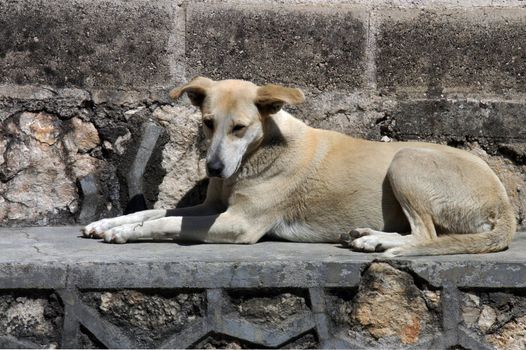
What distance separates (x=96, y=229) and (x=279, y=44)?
1580 mm

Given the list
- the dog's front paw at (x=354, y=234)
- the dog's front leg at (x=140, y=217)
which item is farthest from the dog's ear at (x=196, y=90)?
the dog's front paw at (x=354, y=234)

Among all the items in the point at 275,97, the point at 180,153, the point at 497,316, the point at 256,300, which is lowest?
the point at 497,316

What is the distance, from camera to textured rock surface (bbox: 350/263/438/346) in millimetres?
4301

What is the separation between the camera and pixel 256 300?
4.30 m

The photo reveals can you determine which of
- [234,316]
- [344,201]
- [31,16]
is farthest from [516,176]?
[31,16]

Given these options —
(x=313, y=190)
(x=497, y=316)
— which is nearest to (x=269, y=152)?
(x=313, y=190)

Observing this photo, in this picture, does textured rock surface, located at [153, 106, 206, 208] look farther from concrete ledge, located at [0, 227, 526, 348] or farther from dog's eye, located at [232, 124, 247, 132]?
concrete ledge, located at [0, 227, 526, 348]

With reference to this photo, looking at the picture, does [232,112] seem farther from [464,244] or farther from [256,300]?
[464,244]

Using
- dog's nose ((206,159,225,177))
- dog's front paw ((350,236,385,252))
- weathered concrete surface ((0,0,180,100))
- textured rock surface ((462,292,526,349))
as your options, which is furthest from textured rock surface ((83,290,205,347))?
weathered concrete surface ((0,0,180,100))

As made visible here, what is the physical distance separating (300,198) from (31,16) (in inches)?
75.7

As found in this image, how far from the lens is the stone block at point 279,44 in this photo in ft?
18.0

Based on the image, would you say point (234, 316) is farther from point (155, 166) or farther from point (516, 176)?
point (516, 176)

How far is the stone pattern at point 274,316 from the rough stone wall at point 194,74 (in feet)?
4.15

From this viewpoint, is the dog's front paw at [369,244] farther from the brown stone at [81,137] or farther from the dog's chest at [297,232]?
the brown stone at [81,137]
